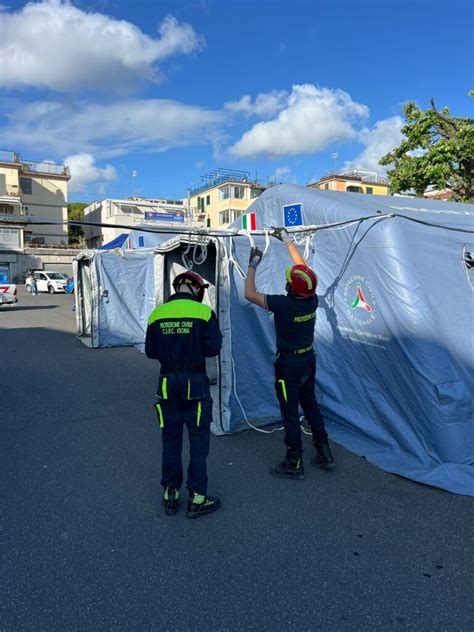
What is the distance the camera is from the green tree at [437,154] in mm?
12523

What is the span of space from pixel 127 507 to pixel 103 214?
5049cm

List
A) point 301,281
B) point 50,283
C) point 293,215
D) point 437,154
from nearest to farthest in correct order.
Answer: point 301,281
point 293,215
point 437,154
point 50,283

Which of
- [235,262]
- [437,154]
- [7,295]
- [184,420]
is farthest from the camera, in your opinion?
[7,295]

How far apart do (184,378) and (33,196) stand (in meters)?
51.8

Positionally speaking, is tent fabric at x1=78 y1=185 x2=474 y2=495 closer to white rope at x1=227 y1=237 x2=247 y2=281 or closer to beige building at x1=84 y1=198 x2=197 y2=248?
white rope at x1=227 y1=237 x2=247 y2=281

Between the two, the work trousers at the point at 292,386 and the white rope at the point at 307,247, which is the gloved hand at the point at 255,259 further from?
the white rope at the point at 307,247

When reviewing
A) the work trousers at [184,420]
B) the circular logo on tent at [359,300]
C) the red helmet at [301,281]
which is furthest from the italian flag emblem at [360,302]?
the work trousers at [184,420]

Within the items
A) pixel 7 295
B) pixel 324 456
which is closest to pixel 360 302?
pixel 324 456

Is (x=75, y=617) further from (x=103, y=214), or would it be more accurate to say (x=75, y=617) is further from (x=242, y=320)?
(x=103, y=214)

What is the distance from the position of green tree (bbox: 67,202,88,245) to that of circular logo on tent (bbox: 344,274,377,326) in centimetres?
5404

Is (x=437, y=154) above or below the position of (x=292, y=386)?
above

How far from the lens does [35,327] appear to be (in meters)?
14.2

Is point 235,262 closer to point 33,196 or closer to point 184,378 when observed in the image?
point 184,378

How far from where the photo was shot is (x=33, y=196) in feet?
158
